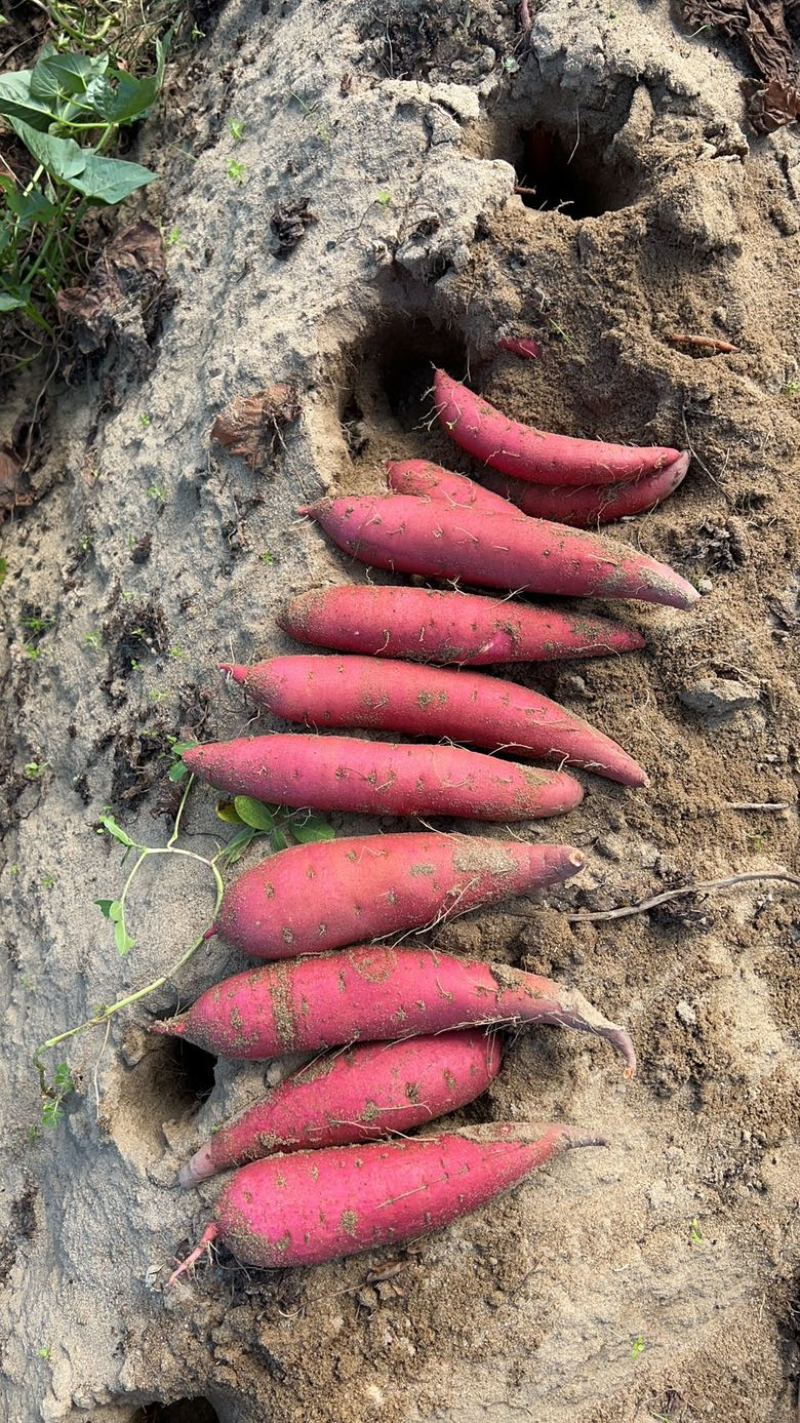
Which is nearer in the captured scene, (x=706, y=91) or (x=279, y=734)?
(x=279, y=734)

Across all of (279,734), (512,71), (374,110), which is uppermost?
(512,71)

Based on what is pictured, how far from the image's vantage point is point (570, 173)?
275cm

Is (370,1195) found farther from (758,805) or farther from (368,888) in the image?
(758,805)

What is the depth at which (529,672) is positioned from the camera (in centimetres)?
241

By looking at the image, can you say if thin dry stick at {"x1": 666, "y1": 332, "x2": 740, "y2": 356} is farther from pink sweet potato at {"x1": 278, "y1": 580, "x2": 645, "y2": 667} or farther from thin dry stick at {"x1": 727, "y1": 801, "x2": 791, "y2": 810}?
thin dry stick at {"x1": 727, "y1": 801, "x2": 791, "y2": 810}

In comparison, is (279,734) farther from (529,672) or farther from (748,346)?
(748,346)

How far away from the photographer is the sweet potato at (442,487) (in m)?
2.40

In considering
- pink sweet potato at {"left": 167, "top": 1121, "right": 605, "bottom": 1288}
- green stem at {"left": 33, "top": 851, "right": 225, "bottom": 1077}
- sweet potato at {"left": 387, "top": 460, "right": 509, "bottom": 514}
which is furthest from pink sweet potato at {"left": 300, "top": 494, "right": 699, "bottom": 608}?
pink sweet potato at {"left": 167, "top": 1121, "right": 605, "bottom": 1288}

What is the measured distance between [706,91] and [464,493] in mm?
1388

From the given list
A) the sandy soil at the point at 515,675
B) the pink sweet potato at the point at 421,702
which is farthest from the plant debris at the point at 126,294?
the pink sweet potato at the point at 421,702

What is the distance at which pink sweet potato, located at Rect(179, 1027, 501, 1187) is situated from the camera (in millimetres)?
2090

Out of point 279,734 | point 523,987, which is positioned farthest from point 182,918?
point 523,987

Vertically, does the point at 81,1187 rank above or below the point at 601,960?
below

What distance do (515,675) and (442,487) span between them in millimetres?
569
